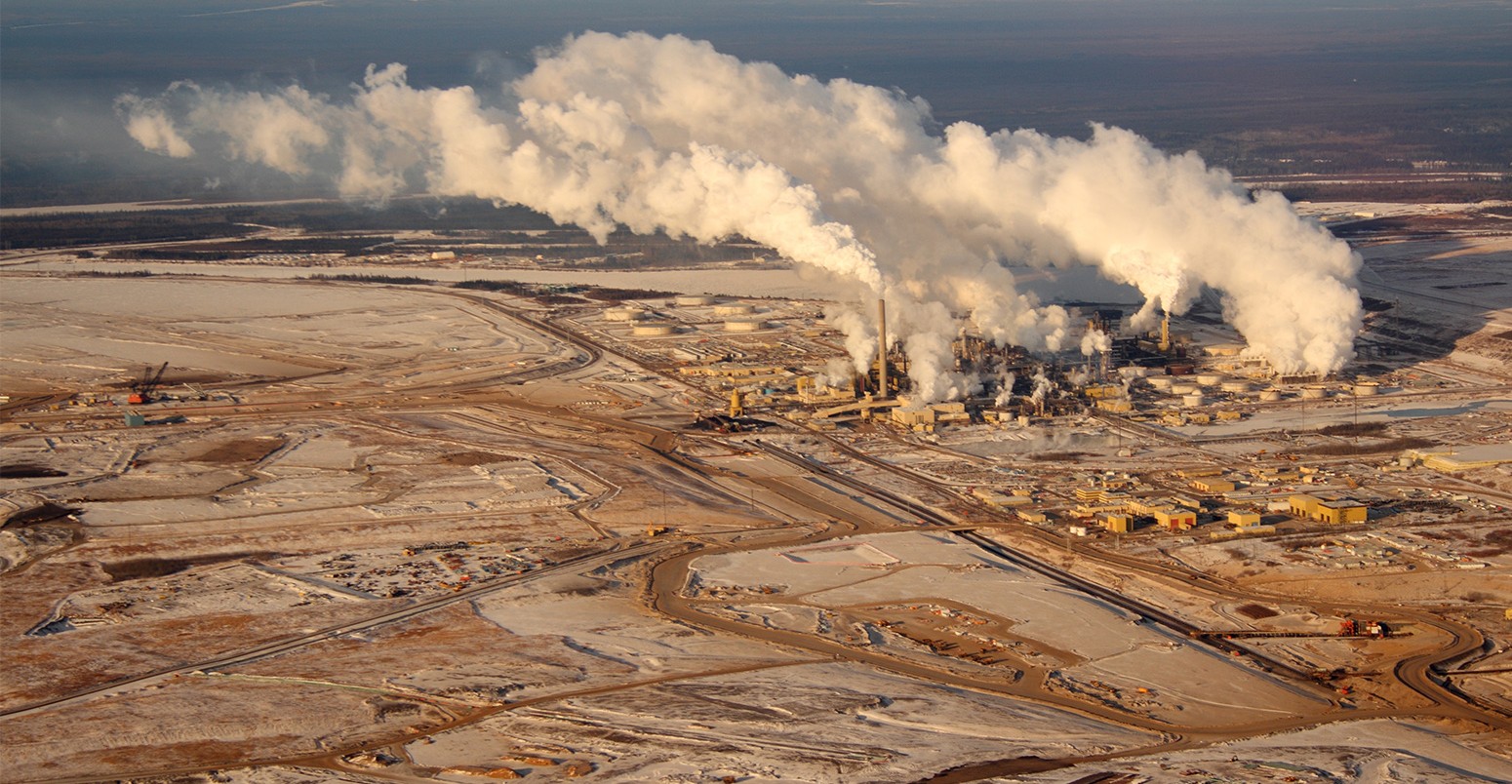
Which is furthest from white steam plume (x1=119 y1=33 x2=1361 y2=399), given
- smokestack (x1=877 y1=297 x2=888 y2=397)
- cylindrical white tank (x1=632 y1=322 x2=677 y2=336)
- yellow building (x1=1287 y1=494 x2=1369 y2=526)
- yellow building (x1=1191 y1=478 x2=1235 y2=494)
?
yellow building (x1=1287 y1=494 x2=1369 y2=526)

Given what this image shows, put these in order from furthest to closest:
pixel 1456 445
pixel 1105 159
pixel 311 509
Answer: pixel 1105 159, pixel 1456 445, pixel 311 509

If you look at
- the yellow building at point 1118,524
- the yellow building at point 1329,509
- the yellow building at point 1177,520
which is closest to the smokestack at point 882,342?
the yellow building at point 1118,524

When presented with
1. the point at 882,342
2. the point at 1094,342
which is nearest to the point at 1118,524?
the point at 882,342

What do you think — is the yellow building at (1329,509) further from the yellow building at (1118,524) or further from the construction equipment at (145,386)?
the construction equipment at (145,386)

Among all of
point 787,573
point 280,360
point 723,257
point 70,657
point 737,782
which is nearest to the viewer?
point 737,782

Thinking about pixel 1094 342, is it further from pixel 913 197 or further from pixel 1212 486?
pixel 1212 486

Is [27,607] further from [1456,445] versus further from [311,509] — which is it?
[1456,445]

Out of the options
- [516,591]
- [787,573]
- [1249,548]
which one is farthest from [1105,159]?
[516,591]
